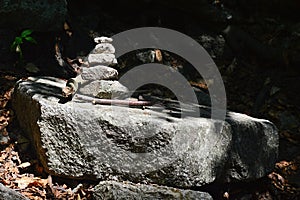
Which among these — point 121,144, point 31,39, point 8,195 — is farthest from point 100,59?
point 8,195

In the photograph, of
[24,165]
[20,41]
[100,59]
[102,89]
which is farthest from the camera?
[20,41]

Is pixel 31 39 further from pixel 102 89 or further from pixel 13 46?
pixel 102 89

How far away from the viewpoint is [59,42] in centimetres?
568

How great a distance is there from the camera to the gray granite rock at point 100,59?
4180 millimetres

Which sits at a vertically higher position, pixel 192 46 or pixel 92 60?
pixel 192 46

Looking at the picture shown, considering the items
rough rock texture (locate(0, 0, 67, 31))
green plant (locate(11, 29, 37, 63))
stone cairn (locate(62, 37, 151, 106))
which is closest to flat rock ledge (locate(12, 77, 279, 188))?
stone cairn (locate(62, 37, 151, 106))

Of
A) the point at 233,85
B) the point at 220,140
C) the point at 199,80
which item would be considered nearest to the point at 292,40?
the point at 233,85

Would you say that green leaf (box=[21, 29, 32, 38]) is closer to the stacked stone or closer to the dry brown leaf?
the stacked stone

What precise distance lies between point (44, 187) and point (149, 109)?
1282 millimetres

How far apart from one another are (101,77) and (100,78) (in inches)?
0.6

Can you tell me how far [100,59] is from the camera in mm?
4203

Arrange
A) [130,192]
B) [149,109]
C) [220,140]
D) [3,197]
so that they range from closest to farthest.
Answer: [3,197] → [130,192] → [220,140] → [149,109]

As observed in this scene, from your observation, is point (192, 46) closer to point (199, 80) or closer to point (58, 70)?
point (199, 80)

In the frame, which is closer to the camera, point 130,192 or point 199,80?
point 130,192
